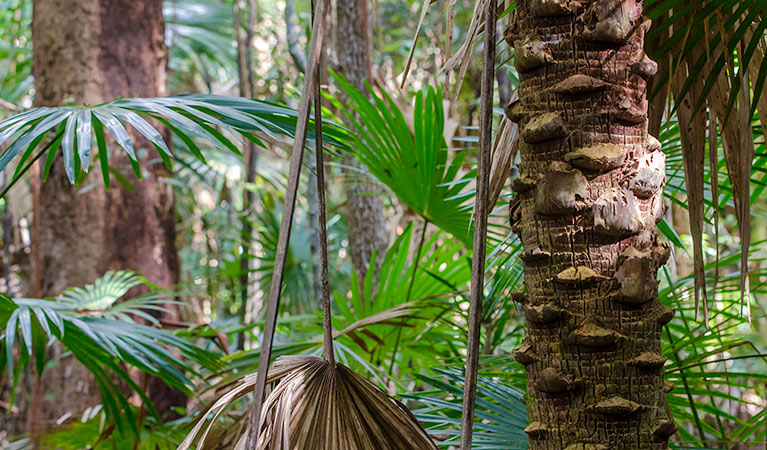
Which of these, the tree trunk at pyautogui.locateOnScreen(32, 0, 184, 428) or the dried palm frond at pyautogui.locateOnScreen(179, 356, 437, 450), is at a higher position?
the tree trunk at pyautogui.locateOnScreen(32, 0, 184, 428)

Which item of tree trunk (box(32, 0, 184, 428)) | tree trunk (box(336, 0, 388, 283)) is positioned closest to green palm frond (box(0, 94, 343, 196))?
tree trunk (box(32, 0, 184, 428))

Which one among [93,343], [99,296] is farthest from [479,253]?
[99,296]

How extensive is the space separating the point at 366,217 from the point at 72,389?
1.17 metres

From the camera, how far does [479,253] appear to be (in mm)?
488

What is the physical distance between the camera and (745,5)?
619 millimetres

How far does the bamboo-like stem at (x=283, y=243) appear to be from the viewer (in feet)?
1.36

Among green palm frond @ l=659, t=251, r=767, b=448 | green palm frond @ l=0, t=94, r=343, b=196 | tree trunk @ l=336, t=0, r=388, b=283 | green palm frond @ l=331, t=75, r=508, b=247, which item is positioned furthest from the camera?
tree trunk @ l=336, t=0, r=388, b=283

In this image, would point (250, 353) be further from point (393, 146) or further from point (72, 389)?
point (72, 389)

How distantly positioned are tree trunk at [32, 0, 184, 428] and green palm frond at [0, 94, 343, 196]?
4.05 ft

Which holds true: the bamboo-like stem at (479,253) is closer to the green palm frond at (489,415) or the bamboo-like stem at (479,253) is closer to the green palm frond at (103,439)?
the green palm frond at (489,415)

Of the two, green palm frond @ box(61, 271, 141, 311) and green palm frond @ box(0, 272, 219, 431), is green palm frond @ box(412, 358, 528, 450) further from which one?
green palm frond @ box(61, 271, 141, 311)

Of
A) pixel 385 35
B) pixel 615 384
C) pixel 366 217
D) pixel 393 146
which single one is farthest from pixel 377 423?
pixel 385 35

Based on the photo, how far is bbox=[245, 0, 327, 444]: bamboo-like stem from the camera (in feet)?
1.36

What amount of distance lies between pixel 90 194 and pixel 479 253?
2.00 m
